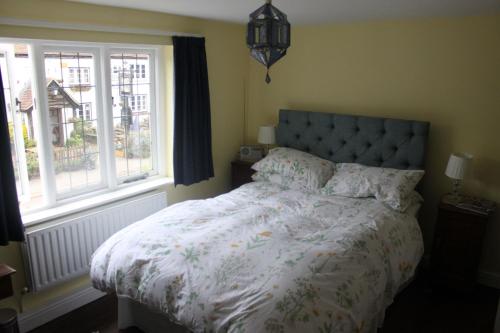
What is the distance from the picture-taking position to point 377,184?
322cm

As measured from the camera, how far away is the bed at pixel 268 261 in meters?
1.94

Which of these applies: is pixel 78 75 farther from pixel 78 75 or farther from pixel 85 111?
pixel 85 111

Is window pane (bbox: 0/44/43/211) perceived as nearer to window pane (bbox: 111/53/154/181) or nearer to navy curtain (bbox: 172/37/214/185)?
window pane (bbox: 111/53/154/181)

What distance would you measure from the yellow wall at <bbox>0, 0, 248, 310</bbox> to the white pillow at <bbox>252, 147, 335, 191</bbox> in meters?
0.60

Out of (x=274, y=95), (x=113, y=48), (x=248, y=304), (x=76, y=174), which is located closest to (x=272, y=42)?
(x=248, y=304)

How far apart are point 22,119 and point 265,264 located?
1965 mm

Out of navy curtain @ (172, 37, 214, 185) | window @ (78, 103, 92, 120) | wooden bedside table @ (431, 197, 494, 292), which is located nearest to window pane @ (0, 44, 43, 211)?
window @ (78, 103, 92, 120)

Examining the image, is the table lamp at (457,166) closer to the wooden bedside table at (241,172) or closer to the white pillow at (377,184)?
the white pillow at (377,184)

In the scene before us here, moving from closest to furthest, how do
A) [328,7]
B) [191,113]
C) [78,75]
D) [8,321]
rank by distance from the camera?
[8,321] → [328,7] → [78,75] → [191,113]

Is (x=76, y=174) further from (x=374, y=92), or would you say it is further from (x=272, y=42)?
(x=374, y=92)

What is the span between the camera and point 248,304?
6.26 feet

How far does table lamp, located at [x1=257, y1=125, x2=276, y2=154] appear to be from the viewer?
408 cm

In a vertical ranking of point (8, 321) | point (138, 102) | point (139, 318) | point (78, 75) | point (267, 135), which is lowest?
point (139, 318)

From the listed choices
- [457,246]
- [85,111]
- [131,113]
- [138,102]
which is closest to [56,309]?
[85,111]
